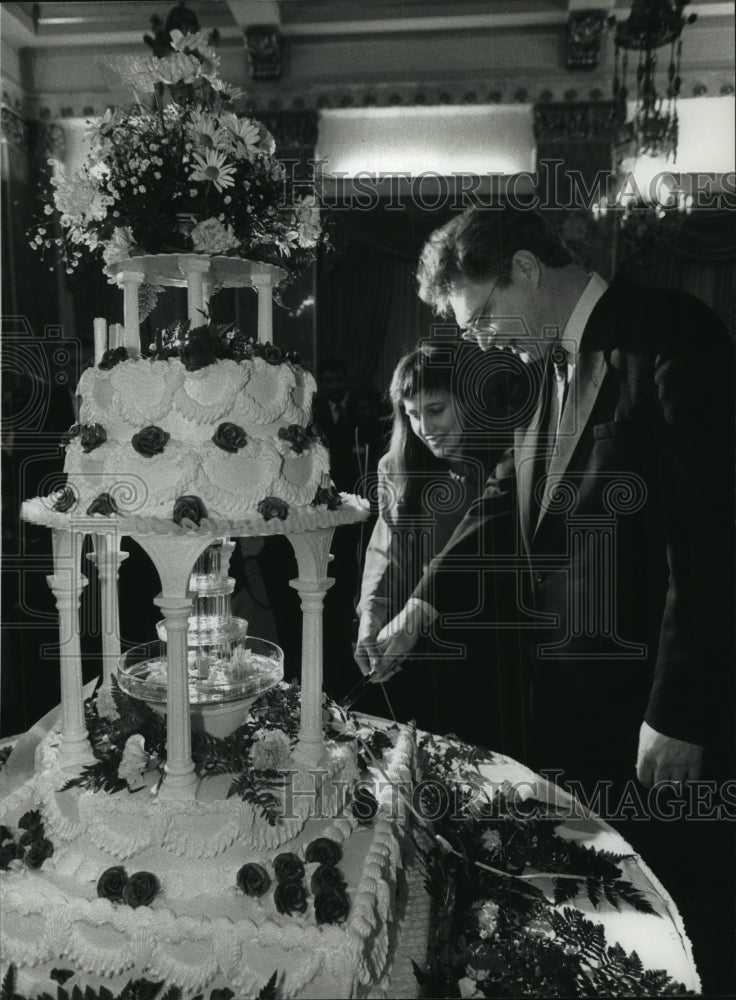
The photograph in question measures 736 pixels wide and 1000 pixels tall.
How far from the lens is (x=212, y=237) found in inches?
93.6

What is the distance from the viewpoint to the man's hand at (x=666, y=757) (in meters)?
3.36

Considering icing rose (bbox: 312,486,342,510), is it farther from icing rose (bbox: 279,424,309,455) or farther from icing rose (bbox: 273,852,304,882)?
icing rose (bbox: 273,852,304,882)

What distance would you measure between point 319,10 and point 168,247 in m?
1.54

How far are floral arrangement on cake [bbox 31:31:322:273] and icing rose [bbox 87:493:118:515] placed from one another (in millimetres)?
852

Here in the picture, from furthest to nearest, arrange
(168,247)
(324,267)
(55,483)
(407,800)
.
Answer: (55,483) → (324,267) → (407,800) → (168,247)

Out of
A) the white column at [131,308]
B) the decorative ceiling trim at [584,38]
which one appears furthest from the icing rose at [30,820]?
the decorative ceiling trim at [584,38]

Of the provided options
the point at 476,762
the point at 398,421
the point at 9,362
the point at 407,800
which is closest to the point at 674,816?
the point at 476,762

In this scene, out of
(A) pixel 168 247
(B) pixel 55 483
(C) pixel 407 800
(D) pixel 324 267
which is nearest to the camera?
(A) pixel 168 247

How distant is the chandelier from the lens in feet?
10.0

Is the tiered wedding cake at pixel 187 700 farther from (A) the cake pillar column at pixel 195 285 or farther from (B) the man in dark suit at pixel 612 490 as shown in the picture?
(B) the man in dark suit at pixel 612 490

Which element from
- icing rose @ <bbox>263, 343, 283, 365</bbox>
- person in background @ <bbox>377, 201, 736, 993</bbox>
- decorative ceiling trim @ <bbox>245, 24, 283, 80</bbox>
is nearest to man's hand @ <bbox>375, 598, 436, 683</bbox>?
person in background @ <bbox>377, 201, 736, 993</bbox>

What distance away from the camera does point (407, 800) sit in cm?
306

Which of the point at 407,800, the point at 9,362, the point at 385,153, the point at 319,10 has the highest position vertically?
the point at 319,10

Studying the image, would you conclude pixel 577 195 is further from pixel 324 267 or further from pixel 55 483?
pixel 55 483
